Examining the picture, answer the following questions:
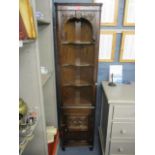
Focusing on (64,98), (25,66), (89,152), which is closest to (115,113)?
(64,98)

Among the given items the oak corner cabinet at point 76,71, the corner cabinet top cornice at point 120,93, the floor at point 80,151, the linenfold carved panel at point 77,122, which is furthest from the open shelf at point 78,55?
the floor at point 80,151

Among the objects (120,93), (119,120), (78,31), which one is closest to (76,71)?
(78,31)

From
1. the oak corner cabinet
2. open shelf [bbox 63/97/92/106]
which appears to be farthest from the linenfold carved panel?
open shelf [bbox 63/97/92/106]

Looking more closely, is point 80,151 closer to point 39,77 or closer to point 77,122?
point 77,122

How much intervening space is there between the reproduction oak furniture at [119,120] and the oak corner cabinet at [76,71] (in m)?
0.28

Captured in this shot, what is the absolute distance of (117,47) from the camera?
1.78m

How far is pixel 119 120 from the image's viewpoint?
4.70ft

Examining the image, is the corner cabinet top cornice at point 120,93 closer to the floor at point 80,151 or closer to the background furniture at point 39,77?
the background furniture at point 39,77

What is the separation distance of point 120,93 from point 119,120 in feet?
0.95

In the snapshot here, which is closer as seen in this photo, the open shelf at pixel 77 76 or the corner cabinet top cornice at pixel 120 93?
the corner cabinet top cornice at pixel 120 93

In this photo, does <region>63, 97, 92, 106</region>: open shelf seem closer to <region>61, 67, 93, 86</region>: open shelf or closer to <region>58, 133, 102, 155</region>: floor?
<region>61, 67, 93, 86</region>: open shelf

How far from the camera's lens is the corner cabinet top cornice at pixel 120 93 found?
1.34m

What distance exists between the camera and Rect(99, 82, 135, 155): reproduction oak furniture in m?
1.37
